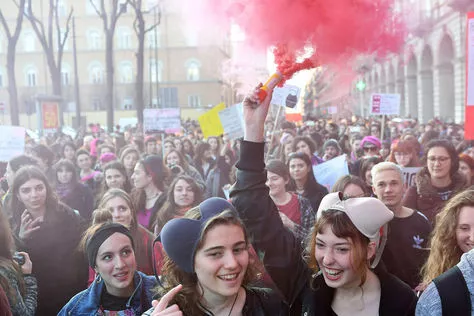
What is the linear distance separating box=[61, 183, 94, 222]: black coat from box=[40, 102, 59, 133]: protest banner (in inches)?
510

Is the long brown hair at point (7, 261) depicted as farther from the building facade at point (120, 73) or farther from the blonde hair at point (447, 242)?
the building facade at point (120, 73)

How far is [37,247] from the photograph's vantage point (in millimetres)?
4973

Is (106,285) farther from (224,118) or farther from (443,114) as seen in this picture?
(443,114)

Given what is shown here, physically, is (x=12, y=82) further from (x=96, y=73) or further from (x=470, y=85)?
(x=96, y=73)

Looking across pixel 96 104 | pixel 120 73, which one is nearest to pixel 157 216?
pixel 120 73

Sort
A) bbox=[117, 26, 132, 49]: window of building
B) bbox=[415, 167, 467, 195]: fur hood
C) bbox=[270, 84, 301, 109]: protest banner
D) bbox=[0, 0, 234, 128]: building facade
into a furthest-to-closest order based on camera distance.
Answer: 1. bbox=[0, 0, 234, 128]: building facade
2. bbox=[117, 26, 132, 49]: window of building
3. bbox=[270, 84, 301, 109]: protest banner
4. bbox=[415, 167, 467, 195]: fur hood

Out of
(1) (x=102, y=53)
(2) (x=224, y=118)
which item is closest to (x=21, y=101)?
(1) (x=102, y=53)

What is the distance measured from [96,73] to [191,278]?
209 ft

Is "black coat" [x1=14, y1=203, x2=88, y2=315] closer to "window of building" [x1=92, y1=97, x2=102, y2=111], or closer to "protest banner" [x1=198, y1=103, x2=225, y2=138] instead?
"protest banner" [x1=198, y1=103, x2=225, y2=138]

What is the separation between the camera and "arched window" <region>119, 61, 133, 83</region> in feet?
208

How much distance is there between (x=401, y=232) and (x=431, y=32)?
28.1 m

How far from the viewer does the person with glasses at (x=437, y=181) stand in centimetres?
598

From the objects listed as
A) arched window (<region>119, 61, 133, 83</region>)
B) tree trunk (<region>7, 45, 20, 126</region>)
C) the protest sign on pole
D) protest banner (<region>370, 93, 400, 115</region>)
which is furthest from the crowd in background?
arched window (<region>119, 61, 133, 83</region>)

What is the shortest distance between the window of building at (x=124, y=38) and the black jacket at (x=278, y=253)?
6000 cm
